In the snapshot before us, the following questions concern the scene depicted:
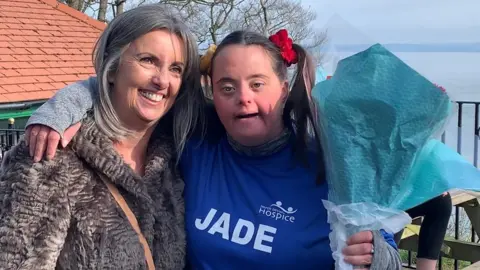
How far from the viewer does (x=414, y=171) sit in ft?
5.08

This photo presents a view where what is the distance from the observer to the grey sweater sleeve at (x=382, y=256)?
1.57 meters

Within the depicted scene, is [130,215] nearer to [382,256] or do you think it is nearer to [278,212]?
[278,212]

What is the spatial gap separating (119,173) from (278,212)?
1.86ft

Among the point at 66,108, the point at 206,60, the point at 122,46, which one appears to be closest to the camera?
the point at 66,108

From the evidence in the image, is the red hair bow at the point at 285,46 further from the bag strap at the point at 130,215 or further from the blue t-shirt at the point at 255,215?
the bag strap at the point at 130,215

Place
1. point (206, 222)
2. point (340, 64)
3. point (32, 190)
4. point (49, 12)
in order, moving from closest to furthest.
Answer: point (340, 64)
point (32, 190)
point (206, 222)
point (49, 12)

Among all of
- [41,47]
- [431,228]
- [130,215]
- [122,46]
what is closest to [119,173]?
[130,215]

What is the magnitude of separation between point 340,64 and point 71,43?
Answer: 30.3ft

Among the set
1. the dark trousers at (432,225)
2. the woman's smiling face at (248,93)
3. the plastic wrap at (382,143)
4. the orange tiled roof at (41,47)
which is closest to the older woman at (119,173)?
the woman's smiling face at (248,93)

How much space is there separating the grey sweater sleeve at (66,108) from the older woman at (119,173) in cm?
5

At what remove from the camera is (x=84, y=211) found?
1806 millimetres

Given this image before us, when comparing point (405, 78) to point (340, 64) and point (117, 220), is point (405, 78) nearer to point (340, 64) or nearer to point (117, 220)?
point (340, 64)

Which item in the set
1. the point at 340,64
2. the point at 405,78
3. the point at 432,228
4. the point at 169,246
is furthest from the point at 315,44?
the point at 432,228

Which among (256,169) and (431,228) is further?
(431,228)
